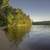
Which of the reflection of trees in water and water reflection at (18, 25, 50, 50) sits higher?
the reflection of trees in water

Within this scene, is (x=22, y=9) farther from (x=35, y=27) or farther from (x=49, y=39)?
(x=49, y=39)

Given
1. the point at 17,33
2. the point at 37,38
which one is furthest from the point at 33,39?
the point at 17,33

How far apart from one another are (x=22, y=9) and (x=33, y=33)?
27 cm

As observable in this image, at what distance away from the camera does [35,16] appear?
1.62m

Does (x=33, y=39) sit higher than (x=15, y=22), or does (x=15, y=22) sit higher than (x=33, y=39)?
(x=15, y=22)

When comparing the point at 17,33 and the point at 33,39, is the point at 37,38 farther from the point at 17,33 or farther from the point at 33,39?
the point at 17,33

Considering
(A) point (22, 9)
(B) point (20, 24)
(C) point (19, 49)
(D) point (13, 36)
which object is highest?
(A) point (22, 9)

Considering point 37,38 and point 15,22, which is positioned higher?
point 15,22

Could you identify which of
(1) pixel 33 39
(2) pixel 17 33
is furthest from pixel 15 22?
(1) pixel 33 39

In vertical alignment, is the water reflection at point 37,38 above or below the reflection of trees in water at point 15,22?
below

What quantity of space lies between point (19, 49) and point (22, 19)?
30cm

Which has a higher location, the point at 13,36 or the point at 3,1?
the point at 3,1

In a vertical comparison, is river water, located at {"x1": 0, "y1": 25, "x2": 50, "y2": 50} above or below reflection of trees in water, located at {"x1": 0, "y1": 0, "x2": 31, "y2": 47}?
below

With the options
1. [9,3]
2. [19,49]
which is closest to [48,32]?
[19,49]
